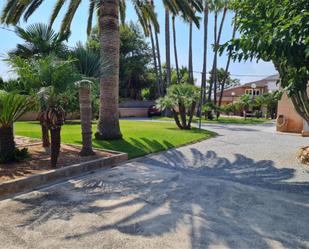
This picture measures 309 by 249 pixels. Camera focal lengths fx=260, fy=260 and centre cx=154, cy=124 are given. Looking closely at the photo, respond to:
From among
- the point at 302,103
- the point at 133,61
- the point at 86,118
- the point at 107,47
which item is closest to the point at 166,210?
the point at 86,118

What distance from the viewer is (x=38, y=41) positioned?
7.82 meters

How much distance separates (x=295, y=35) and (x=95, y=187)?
4603 mm

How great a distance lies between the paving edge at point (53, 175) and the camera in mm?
4984

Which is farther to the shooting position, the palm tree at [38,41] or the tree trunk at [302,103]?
the palm tree at [38,41]

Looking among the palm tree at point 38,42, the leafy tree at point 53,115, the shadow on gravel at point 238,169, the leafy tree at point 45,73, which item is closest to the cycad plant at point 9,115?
the leafy tree at point 45,73

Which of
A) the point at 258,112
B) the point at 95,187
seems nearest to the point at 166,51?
the point at 258,112

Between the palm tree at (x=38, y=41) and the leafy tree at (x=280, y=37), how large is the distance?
507 centimetres

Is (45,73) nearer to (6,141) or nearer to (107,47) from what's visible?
(6,141)

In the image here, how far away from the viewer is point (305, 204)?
4699mm

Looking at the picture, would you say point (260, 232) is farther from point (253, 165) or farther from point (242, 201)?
point (253, 165)

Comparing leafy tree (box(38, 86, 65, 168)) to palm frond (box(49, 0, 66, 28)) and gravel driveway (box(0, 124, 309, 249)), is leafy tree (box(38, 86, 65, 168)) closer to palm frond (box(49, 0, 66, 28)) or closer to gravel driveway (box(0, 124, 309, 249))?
gravel driveway (box(0, 124, 309, 249))

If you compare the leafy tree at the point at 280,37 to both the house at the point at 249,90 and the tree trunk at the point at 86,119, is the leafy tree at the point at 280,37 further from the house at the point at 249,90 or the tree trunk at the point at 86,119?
the house at the point at 249,90

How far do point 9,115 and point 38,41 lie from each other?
9.06 feet

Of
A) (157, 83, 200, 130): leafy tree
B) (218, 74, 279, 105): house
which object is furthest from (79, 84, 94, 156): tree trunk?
(218, 74, 279, 105): house
